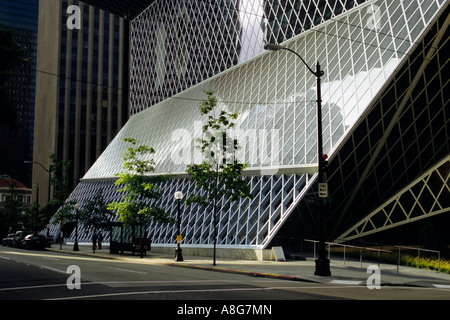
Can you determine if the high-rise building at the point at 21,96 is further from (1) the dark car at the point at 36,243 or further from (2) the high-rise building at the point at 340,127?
(2) the high-rise building at the point at 340,127

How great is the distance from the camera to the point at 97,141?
115812 millimetres

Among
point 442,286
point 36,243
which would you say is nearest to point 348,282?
point 442,286

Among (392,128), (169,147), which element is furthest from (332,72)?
(169,147)

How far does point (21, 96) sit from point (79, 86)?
243 ft

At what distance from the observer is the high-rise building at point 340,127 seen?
1142 inches

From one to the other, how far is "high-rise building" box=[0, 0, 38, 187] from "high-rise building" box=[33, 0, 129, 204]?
5678 cm

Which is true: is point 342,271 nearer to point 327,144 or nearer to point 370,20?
point 327,144

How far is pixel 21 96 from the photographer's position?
585 ft

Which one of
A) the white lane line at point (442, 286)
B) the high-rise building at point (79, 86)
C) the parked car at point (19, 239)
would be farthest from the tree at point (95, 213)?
the high-rise building at point (79, 86)

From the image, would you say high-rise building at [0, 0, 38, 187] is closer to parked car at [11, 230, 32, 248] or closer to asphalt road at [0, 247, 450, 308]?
parked car at [11, 230, 32, 248]

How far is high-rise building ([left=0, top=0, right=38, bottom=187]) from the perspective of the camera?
173500 millimetres

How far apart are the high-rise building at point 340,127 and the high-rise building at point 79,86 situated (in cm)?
7642

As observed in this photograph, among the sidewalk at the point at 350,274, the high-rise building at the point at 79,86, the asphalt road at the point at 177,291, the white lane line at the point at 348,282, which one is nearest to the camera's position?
the asphalt road at the point at 177,291

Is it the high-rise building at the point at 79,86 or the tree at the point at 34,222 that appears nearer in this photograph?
the tree at the point at 34,222
